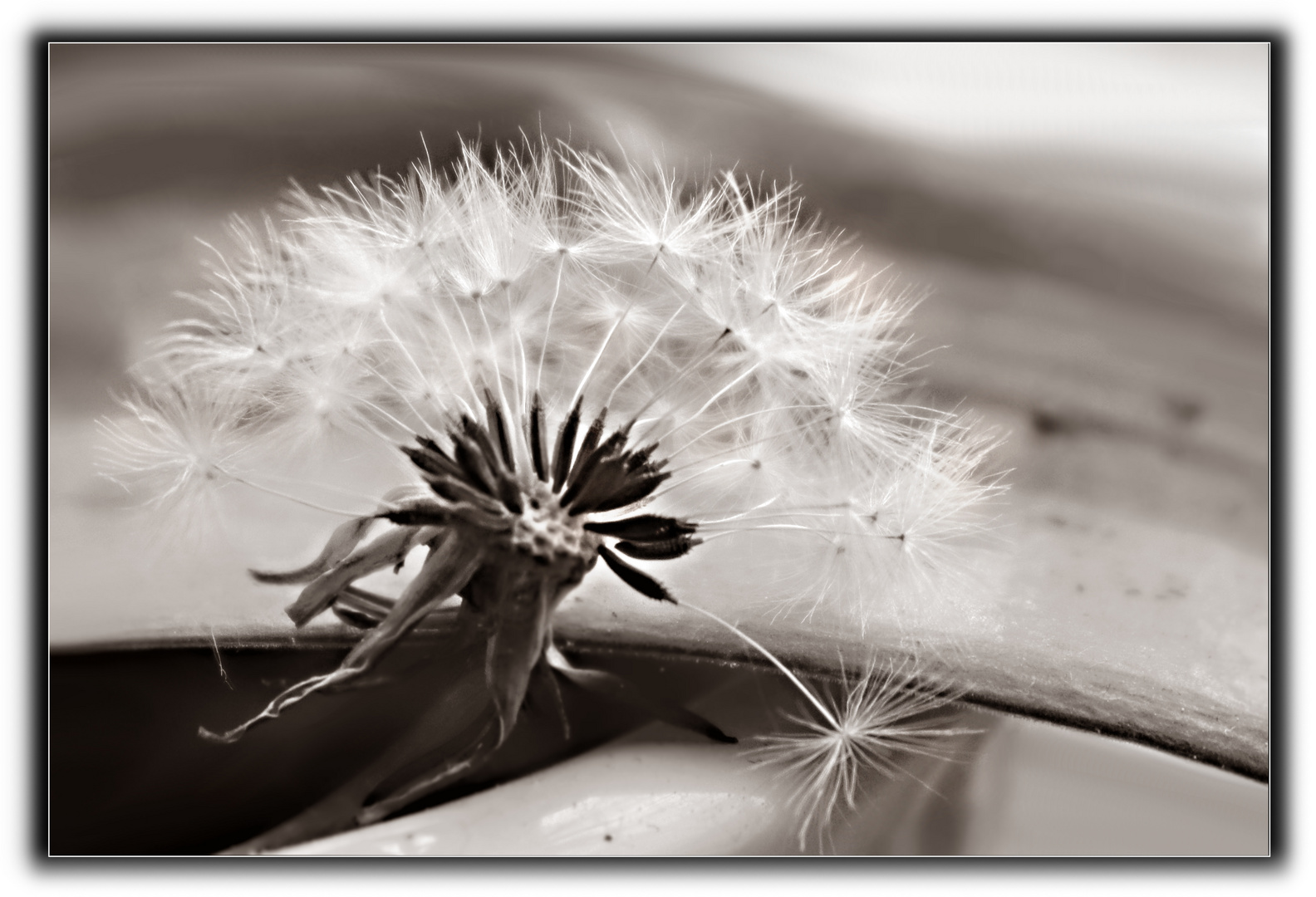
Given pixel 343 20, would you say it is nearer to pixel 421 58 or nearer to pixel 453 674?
pixel 421 58

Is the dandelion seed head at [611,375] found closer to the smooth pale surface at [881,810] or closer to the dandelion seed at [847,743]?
the dandelion seed at [847,743]

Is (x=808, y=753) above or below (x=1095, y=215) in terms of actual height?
below

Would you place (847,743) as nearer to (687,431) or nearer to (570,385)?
(687,431)

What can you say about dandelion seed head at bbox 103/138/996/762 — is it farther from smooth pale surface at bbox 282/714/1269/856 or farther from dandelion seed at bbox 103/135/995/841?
smooth pale surface at bbox 282/714/1269/856

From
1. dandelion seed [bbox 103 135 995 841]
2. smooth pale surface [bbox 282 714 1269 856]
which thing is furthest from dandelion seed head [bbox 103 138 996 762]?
smooth pale surface [bbox 282 714 1269 856]

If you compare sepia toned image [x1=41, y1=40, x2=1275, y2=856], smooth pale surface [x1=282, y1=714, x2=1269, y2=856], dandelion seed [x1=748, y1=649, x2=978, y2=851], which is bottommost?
smooth pale surface [x1=282, y1=714, x2=1269, y2=856]

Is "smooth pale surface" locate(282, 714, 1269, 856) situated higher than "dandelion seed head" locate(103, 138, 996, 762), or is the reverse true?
"dandelion seed head" locate(103, 138, 996, 762)

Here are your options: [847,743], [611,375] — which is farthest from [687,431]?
[847,743]

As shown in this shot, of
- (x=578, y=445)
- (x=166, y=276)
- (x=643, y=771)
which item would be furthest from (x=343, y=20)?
(x=643, y=771)
